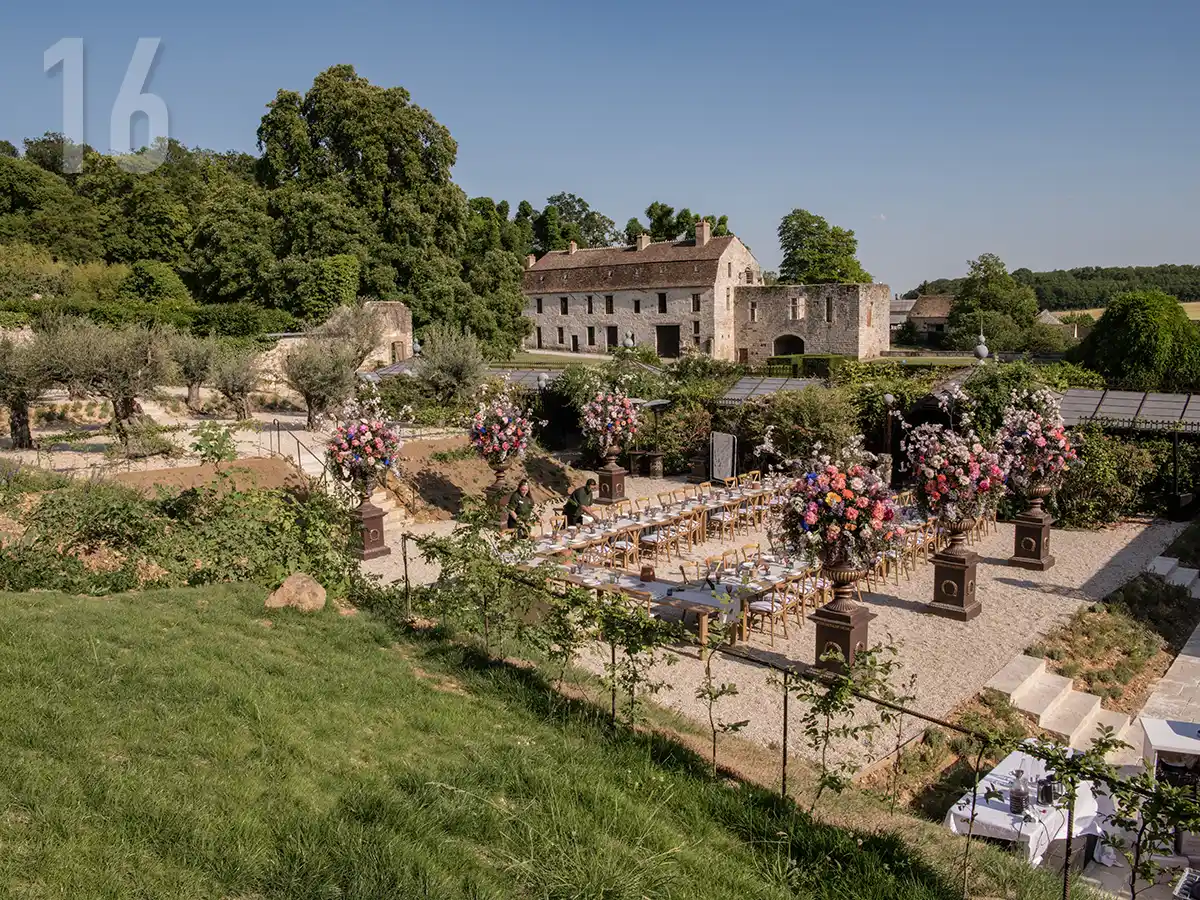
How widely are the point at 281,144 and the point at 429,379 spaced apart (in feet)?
54.1

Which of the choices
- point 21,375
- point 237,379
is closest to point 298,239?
point 237,379

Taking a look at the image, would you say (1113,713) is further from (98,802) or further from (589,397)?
(589,397)

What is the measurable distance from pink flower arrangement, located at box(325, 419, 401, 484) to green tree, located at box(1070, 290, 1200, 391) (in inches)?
1085

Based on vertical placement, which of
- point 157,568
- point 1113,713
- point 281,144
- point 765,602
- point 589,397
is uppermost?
point 281,144

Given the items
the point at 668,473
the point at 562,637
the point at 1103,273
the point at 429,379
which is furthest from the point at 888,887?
the point at 1103,273

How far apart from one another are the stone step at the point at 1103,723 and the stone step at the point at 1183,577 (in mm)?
4250

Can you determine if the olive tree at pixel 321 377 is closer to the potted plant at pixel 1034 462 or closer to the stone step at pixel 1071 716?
the potted plant at pixel 1034 462

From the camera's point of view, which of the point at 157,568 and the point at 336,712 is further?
the point at 157,568

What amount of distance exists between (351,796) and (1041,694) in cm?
685

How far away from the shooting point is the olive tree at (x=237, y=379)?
69.8 ft

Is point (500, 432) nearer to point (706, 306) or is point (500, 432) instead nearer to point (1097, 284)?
point (706, 306)

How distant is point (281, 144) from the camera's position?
109ft

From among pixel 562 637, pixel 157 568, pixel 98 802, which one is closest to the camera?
pixel 98 802

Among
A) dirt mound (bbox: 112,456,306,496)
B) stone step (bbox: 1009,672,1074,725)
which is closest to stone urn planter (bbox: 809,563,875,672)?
stone step (bbox: 1009,672,1074,725)
